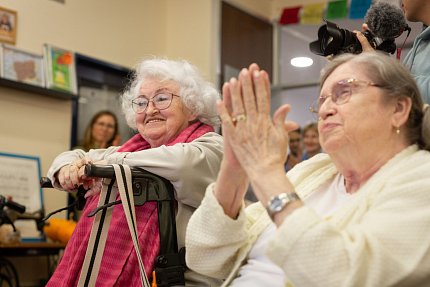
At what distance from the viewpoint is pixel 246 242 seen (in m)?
1.36

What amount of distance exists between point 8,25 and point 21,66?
308 mm

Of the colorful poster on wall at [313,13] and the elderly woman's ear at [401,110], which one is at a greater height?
the colorful poster on wall at [313,13]

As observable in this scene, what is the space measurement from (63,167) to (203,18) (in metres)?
3.59

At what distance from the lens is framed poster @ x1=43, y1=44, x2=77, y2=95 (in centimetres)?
422

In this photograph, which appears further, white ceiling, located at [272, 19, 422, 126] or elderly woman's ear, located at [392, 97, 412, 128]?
white ceiling, located at [272, 19, 422, 126]

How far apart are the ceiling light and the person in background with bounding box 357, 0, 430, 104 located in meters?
3.98

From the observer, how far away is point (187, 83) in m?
2.07

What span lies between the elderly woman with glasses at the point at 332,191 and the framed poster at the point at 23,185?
2929mm

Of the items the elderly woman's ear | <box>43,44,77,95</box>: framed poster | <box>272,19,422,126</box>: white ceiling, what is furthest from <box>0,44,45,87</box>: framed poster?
the elderly woman's ear

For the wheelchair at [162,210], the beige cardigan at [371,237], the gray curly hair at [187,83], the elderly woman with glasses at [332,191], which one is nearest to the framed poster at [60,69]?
the gray curly hair at [187,83]

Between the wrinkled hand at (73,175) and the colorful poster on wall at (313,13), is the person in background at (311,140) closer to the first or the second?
the colorful poster on wall at (313,13)

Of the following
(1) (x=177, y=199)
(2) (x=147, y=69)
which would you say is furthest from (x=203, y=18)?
(1) (x=177, y=199)

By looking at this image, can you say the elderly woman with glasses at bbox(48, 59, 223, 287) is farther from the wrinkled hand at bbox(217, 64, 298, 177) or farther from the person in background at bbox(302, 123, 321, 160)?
the person in background at bbox(302, 123, 321, 160)

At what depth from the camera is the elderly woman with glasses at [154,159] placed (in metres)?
1.70
